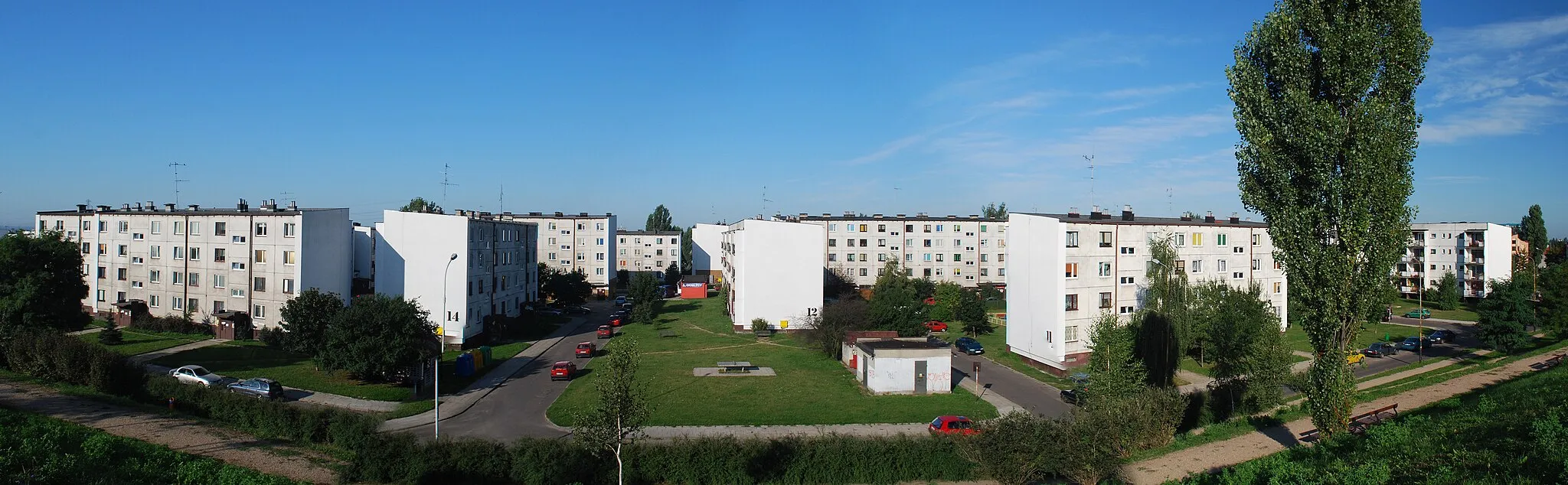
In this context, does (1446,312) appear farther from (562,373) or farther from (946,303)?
(562,373)

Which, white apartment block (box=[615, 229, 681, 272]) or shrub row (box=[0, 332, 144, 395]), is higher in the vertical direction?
white apartment block (box=[615, 229, 681, 272])

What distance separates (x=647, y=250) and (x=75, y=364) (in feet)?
221

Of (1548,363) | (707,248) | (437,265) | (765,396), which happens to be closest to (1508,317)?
(1548,363)

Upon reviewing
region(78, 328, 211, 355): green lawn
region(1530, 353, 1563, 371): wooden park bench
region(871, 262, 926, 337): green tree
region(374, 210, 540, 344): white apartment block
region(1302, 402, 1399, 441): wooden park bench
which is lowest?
→ region(78, 328, 211, 355): green lawn

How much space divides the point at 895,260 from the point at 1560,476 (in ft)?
213

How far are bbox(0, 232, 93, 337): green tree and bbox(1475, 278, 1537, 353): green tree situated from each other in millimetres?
76234

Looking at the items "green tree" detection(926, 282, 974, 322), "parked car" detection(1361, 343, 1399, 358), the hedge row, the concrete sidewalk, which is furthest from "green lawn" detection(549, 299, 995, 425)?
"parked car" detection(1361, 343, 1399, 358)

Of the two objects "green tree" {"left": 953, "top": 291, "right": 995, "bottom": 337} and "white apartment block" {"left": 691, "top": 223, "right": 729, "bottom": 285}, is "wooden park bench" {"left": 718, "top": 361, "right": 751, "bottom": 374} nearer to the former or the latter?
"green tree" {"left": 953, "top": 291, "right": 995, "bottom": 337}

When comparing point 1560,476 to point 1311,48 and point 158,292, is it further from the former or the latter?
point 158,292

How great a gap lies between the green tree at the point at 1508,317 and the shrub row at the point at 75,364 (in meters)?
66.6

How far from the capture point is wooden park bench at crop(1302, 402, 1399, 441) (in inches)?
840

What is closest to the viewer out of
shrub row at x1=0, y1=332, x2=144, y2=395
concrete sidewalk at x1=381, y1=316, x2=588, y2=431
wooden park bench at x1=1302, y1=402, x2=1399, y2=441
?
wooden park bench at x1=1302, y1=402, x2=1399, y2=441

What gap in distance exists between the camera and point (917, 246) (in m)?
79.7

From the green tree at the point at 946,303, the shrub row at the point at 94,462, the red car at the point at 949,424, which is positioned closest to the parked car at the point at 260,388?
the shrub row at the point at 94,462
